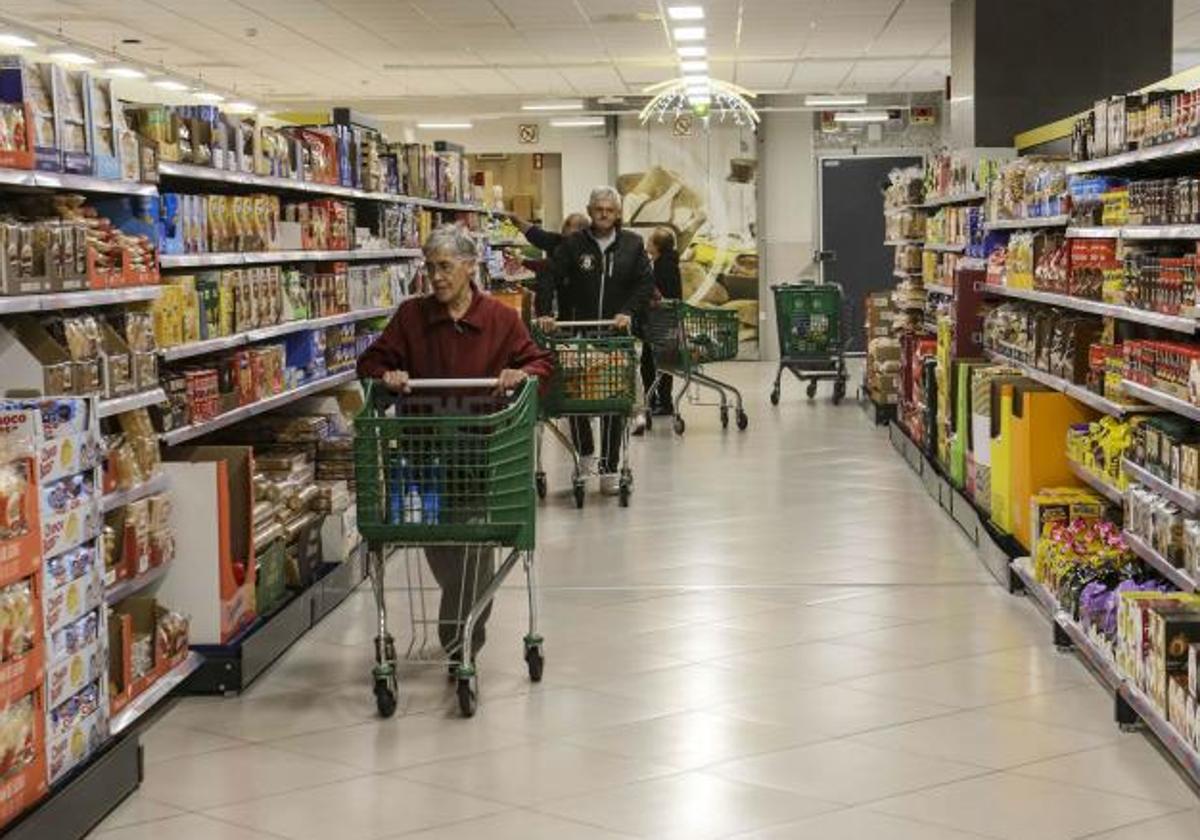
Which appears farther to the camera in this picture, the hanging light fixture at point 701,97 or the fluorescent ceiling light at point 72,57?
the fluorescent ceiling light at point 72,57

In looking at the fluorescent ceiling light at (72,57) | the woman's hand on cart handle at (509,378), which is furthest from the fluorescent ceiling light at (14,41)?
the woman's hand on cart handle at (509,378)

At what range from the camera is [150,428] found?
5566 mm

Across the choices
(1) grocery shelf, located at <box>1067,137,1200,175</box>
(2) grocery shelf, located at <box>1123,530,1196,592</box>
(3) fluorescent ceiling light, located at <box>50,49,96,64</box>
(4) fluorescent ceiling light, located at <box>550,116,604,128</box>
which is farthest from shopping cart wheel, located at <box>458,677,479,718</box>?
(4) fluorescent ceiling light, located at <box>550,116,604,128</box>

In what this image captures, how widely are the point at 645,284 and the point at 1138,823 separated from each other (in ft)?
22.0

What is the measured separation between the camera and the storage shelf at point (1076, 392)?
239 inches

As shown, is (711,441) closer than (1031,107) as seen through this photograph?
No

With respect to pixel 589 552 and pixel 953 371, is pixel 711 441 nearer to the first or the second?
pixel 953 371

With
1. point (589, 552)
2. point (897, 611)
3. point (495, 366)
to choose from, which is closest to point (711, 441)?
point (589, 552)

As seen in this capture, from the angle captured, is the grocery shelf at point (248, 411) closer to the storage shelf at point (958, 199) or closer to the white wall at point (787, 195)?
the storage shelf at point (958, 199)

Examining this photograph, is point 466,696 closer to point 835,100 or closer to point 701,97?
point 701,97

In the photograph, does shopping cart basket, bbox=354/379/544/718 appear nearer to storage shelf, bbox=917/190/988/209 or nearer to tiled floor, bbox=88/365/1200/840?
tiled floor, bbox=88/365/1200/840

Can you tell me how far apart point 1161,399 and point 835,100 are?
16.9 metres

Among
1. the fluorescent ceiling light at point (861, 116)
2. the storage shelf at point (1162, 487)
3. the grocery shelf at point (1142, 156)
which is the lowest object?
the storage shelf at point (1162, 487)

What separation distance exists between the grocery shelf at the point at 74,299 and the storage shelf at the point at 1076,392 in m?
3.38
